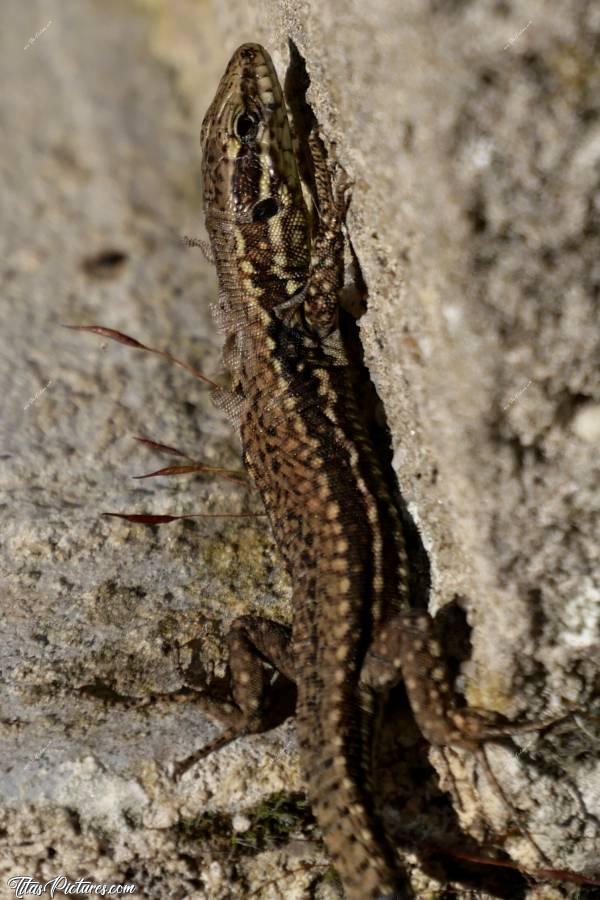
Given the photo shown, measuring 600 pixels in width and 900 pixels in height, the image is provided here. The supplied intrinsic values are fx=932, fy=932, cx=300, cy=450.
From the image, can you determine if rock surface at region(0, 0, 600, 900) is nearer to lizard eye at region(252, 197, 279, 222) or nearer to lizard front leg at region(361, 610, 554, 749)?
lizard front leg at region(361, 610, 554, 749)

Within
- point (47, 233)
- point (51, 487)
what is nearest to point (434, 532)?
point (51, 487)

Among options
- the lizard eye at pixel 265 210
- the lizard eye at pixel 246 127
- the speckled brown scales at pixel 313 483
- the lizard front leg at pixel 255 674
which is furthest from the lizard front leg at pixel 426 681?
the lizard eye at pixel 246 127

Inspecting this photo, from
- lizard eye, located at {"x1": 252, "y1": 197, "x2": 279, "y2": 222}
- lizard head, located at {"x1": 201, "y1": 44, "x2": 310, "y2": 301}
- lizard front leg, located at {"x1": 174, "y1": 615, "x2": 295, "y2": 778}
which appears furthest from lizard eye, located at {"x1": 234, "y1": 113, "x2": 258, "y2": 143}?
lizard front leg, located at {"x1": 174, "y1": 615, "x2": 295, "y2": 778}

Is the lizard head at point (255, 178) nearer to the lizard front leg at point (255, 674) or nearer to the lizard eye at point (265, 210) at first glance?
the lizard eye at point (265, 210)

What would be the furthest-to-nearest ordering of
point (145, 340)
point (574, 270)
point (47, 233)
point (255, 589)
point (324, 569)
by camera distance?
1. point (47, 233)
2. point (145, 340)
3. point (255, 589)
4. point (324, 569)
5. point (574, 270)

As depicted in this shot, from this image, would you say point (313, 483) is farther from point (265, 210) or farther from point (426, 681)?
point (265, 210)

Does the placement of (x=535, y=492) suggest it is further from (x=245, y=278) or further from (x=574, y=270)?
(x=245, y=278)

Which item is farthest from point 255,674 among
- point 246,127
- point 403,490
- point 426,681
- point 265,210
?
point 246,127
